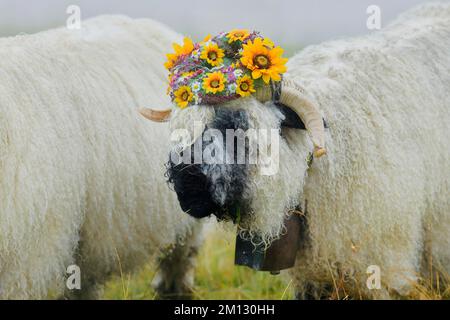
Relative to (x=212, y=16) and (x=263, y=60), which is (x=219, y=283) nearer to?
(x=263, y=60)

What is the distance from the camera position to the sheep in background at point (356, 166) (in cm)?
370

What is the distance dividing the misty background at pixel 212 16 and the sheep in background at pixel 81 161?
34.4 feet

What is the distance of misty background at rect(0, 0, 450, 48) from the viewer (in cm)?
1636

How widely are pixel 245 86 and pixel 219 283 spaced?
3.11 metres

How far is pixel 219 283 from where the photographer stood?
6.35m

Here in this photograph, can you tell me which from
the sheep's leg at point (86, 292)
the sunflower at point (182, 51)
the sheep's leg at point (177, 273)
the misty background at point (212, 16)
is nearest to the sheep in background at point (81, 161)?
the sheep's leg at point (86, 292)

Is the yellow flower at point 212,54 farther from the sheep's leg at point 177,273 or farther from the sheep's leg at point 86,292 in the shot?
the sheep's leg at point 177,273

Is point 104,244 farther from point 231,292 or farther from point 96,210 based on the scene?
Result: point 231,292

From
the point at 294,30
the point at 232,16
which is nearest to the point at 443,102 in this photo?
the point at 294,30

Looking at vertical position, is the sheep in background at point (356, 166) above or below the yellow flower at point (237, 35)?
below

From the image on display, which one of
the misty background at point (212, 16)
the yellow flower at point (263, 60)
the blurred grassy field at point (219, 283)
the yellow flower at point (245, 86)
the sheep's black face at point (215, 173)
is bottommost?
the blurred grassy field at point (219, 283)

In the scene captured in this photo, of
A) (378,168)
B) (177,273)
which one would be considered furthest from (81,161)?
(177,273)

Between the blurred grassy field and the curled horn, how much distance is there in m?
1.99

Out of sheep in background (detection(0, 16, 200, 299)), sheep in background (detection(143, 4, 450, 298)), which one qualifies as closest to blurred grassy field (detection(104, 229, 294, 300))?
sheep in background (detection(0, 16, 200, 299))
